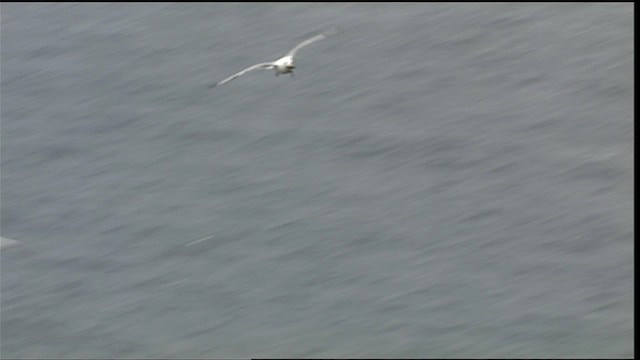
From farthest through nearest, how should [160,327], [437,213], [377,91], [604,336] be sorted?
[377,91]
[437,213]
[160,327]
[604,336]

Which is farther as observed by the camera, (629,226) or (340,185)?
(340,185)

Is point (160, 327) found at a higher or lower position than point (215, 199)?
lower

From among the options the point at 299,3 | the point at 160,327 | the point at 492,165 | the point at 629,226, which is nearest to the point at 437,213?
the point at 492,165

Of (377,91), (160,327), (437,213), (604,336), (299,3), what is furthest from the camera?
(299,3)

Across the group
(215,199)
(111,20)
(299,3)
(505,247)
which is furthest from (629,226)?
(111,20)

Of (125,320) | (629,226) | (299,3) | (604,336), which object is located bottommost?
(125,320)

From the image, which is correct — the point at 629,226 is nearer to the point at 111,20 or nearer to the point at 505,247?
the point at 505,247
